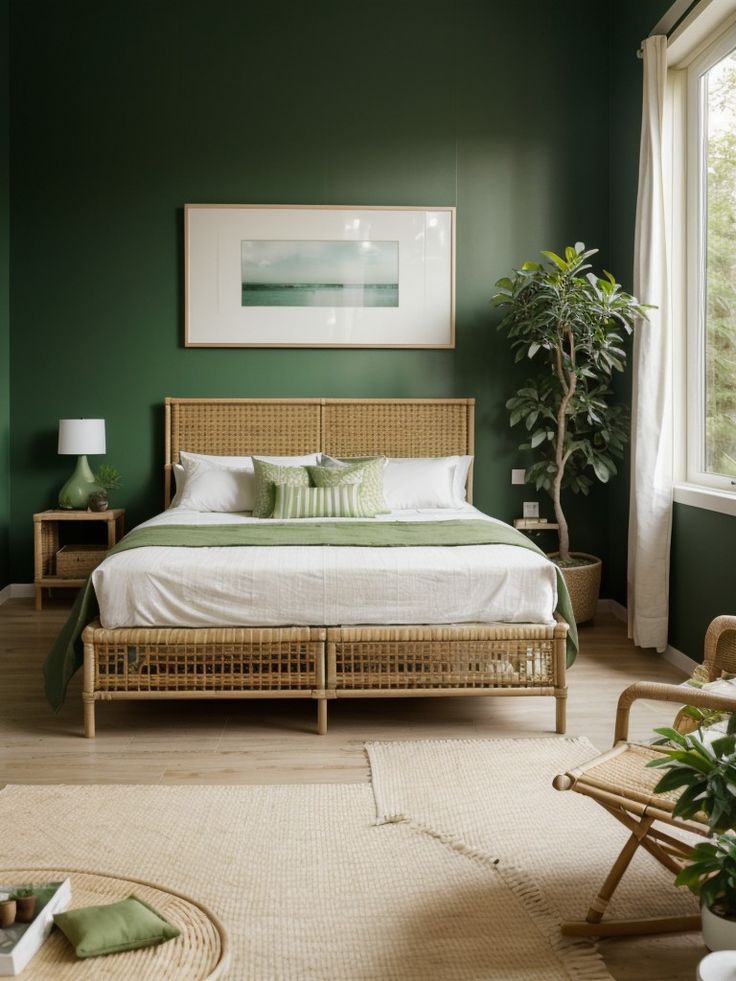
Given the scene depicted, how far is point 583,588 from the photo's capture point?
189 inches

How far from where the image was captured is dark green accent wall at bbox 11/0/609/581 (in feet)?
17.1

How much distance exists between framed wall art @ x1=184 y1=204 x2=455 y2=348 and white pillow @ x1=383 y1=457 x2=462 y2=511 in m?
0.80

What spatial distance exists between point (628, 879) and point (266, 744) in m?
1.40

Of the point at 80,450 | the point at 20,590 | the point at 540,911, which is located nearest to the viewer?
the point at 540,911

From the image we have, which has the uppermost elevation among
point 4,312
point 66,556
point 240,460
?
point 4,312

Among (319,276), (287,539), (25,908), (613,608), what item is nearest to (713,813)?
(25,908)

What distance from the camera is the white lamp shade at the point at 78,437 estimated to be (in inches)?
198

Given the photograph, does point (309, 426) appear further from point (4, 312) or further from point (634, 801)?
point (634, 801)

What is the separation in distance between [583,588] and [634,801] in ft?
9.55

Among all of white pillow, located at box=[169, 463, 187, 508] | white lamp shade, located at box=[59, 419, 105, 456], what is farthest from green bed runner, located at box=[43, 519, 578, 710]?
white lamp shade, located at box=[59, 419, 105, 456]

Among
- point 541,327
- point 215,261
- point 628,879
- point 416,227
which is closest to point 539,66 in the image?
point 416,227

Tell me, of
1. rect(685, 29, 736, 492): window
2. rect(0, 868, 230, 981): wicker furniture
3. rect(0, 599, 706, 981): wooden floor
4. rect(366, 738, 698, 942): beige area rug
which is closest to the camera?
rect(0, 868, 230, 981): wicker furniture

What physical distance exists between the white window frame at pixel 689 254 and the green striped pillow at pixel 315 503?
157cm

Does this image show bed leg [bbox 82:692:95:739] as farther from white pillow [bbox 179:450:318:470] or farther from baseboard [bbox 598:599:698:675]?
baseboard [bbox 598:599:698:675]
